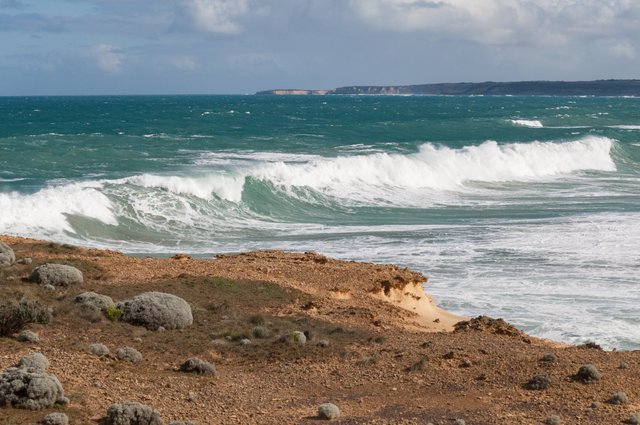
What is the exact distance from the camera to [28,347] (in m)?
13.5

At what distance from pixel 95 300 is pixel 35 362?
357 centimetres

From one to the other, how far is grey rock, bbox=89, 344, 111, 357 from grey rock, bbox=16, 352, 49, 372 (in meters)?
1.03

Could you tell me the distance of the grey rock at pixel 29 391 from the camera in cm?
1095

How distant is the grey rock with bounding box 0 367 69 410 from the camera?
10.9 meters

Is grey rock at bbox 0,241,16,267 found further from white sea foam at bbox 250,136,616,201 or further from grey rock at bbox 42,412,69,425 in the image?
white sea foam at bbox 250,136,616,201

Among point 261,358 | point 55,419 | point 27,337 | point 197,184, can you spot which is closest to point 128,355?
point 27,337

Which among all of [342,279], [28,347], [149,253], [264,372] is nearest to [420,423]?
[264,372]

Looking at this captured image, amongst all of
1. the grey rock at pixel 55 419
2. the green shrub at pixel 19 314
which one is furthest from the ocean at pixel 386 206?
the grey rock at pixel 55 419

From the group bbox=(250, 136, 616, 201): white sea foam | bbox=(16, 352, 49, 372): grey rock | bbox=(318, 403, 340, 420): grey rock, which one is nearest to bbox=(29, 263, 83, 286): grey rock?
bbox=(16, 352, 49, 372): grey rock

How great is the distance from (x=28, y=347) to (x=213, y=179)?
2625 cm

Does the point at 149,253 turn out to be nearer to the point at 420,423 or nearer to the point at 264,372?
the point at 264,372

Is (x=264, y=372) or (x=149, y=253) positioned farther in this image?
(x=149, y=253)

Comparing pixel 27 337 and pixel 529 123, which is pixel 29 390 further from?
pixel 529 123

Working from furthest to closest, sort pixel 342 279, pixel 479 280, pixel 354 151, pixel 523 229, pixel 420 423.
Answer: pixel 354 151, pixel 523 229, pixel 479 280, pixel 342 279, pixel 420 423
